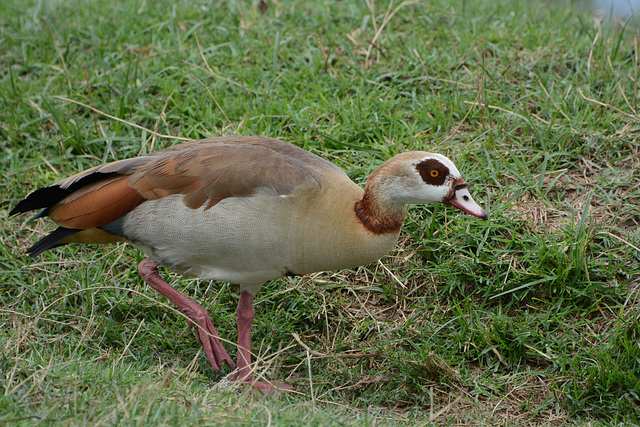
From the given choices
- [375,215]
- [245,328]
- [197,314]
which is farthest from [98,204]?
[375,215]

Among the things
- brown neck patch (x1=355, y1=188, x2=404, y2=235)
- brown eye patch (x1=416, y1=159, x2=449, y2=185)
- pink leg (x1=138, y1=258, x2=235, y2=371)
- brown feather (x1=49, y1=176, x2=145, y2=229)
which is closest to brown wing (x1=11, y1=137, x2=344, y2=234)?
brown feather (x1=49, y1=176, x2=145, y2=229)

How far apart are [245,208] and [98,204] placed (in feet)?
2.84

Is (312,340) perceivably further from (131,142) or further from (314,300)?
(131,142)

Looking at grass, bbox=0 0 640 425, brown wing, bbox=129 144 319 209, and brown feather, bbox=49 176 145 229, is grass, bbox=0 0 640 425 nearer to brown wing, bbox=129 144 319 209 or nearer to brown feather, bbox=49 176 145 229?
brown feather, bbox=49 176 145 229

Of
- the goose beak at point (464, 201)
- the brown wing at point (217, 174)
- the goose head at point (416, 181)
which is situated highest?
the brown wing at point (217, 174)

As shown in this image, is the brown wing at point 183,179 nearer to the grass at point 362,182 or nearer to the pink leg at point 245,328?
the grass at point 362,182

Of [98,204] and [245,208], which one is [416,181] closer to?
[245,208]

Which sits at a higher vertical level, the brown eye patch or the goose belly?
the brown eye patch

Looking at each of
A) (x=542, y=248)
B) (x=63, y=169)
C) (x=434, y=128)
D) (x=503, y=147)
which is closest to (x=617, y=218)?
(x=542, y=248)

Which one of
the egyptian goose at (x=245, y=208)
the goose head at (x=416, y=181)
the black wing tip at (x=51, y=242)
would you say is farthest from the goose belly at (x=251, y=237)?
the black wing tip at (x=51, y=242)

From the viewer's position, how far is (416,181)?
12.2 ft

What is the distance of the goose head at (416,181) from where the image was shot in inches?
146

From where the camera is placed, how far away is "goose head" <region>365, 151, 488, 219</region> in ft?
12.2

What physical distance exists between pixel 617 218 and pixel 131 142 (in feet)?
11.5
